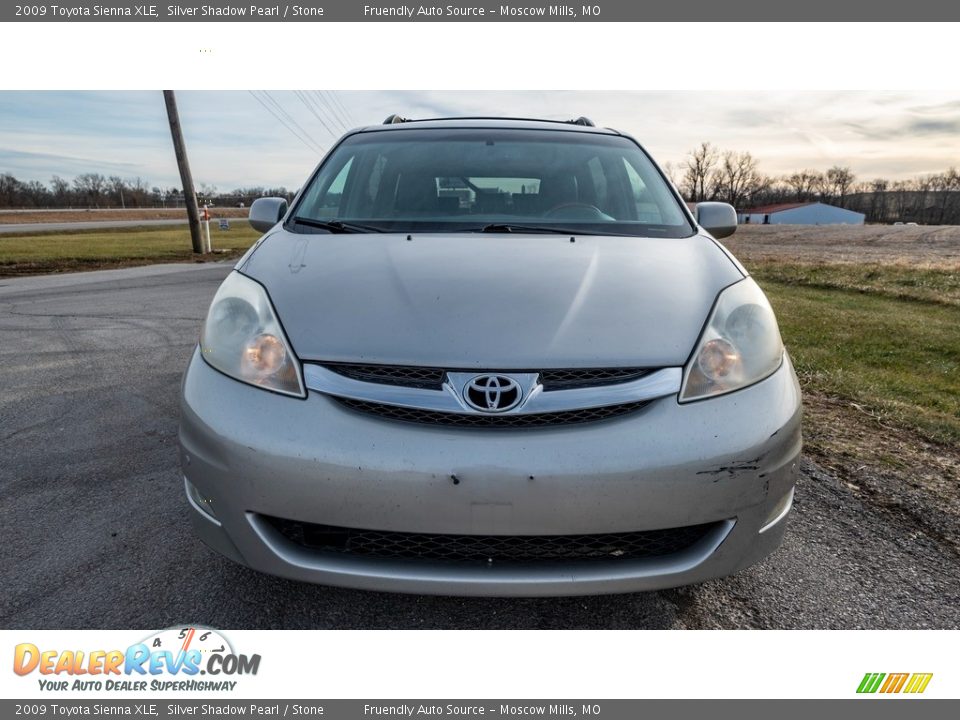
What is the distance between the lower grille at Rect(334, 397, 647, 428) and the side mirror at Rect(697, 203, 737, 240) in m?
1.62

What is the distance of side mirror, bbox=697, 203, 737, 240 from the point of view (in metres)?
2.91

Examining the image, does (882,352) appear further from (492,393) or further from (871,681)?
(492,393)

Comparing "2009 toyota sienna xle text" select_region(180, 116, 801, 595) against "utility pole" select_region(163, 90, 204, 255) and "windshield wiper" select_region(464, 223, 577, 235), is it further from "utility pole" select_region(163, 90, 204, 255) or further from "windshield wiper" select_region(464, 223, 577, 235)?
"utility pole" select_region(163, 90, 204, 255)

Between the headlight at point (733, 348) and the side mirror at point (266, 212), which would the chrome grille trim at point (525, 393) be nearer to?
the headlight at point (733, 348)

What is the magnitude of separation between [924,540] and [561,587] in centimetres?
168

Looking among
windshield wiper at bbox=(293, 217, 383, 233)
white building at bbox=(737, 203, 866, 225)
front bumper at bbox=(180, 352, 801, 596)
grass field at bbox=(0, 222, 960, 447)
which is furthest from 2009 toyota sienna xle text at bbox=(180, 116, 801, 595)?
white building at bbox=(737, 203, 866, 225)

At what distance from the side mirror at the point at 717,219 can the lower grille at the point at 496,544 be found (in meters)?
1.72

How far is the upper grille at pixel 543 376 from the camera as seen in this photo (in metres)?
1.64

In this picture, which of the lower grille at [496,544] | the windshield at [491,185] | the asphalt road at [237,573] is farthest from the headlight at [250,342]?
the asphalt road at [237,573]

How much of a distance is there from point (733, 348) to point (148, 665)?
1.91 metres

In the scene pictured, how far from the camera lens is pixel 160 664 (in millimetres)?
1771

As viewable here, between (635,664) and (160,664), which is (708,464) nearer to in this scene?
(635,664)

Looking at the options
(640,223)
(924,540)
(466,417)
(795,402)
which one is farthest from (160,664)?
(924,540)

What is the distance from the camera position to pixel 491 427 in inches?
62.3
